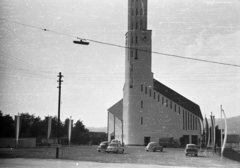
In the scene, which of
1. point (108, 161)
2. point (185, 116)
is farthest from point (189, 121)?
point (108, 161)

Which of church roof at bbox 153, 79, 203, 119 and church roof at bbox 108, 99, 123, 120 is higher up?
church roof at bbox 153, 79, 203, 119

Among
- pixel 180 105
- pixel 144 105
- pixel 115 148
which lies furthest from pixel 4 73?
pixel 180 105

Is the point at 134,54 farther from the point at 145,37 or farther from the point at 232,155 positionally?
the point at 232,155

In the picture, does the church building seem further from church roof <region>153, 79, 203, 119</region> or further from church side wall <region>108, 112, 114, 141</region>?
church side wall <region>108, 112, 114, 141</region>

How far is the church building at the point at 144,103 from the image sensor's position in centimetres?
7012

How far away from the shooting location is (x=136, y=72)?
7119cm

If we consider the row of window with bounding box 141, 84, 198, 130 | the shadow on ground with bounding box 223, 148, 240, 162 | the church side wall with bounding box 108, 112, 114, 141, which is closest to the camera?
the shadow on ground with bounding box 223, 148, 240, 162

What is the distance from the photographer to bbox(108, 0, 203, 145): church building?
230 feet

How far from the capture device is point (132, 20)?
7306cm

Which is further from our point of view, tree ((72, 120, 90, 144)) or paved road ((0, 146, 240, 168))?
tree ((72, 120, 90, 144))

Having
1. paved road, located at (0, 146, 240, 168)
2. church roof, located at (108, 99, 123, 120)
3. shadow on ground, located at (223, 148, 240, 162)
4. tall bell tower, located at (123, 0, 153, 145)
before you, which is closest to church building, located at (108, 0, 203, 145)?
tall bell tower, located at (123, 0, 153, 145)

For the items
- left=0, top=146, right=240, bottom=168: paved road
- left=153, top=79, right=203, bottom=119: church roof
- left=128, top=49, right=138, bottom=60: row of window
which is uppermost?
left=128, top=49, right=138, bottom=60: row of window

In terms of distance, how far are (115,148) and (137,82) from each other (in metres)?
34.8

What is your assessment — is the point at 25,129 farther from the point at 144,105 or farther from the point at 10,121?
the point at 144,105
